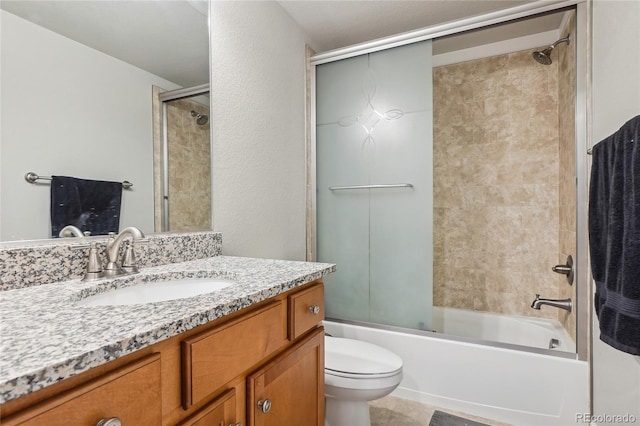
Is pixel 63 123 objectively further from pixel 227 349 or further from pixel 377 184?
pixel 377 184

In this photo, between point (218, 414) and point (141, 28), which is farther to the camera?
point (141, 28)

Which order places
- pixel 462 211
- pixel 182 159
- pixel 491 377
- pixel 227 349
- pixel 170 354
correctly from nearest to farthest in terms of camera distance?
1. pixel 170 354
2. pixel 227 349
3. pixel 182 159
4. pixel 491 377
5. pixel 462 211

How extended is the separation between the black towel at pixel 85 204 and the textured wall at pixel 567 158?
2138mm

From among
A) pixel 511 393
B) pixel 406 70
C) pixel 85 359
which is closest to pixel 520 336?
pixel 511 393

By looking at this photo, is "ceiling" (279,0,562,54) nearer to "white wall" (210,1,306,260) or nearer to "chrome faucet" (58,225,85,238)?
"white wall" (210,1,306,260)

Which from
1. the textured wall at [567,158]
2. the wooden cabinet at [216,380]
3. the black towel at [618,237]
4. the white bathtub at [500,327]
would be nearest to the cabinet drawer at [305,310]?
the wooden cabinet at [216,380]

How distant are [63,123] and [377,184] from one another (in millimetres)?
1591

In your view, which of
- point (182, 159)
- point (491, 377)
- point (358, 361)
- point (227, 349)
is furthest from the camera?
point (491, 377)

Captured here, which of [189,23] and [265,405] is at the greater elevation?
[189,23]

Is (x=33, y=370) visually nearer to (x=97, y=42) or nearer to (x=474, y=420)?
(x=97, y=42)

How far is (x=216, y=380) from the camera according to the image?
26.3 inches

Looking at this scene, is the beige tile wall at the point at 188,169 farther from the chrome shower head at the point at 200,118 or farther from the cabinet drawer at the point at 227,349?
the cabinet drawer at the point at 227,349

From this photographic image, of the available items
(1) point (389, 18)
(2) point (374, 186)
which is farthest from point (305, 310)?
(1) point (389, 18)

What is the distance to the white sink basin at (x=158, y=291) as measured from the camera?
0.87 meters
